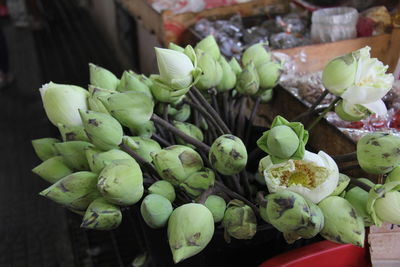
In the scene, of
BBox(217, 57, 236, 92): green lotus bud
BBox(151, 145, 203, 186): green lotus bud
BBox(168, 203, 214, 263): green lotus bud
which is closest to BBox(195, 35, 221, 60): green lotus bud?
BBox(217, 57, 236, 92): green lotus bud

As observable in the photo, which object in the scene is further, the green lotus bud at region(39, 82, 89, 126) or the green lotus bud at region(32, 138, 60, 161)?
the green lotus bud at region(32, 138, 60, 161)

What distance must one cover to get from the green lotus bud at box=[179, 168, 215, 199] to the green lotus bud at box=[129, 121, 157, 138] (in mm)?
117

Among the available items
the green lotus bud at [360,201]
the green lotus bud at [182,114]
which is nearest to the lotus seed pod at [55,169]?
the green lotus bud at [182,114]

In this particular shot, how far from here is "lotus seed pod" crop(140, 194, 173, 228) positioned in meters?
0.57

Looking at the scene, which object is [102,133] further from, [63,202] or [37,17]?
[37,17]

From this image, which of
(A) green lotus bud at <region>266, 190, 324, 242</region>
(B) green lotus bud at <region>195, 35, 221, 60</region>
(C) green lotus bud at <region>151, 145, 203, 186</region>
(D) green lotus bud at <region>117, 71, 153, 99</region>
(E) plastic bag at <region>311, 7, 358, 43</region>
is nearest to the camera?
(A) green lotus bud at <region>266, 190, 324, 242</region>

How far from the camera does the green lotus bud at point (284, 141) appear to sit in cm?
51

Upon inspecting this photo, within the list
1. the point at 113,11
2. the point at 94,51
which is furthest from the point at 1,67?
the point at 113,11

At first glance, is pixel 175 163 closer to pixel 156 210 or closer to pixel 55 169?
pixel 156 210

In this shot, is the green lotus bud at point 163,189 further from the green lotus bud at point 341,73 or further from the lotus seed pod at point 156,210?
the green lotus bud at point 341,73

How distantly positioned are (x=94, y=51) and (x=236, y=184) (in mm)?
2849

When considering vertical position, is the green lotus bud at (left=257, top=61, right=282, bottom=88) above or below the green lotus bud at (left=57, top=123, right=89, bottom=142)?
above

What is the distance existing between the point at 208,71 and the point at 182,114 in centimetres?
12

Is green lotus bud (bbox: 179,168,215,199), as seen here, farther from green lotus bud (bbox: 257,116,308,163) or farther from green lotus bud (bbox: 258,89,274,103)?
green lotus bud (bbox: 258,89,274,103)
